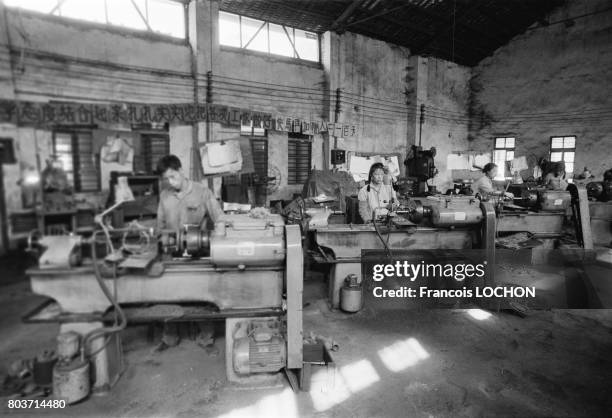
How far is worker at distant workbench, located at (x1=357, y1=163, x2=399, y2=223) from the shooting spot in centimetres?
397

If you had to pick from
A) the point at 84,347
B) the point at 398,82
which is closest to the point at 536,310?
the point at 84,347

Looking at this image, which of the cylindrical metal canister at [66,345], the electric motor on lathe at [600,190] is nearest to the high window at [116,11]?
the cylindrical metal canister at [66,345]

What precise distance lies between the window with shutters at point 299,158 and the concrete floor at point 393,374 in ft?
13.5

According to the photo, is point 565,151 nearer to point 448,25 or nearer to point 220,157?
point 448,25

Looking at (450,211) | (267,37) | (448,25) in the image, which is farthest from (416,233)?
(448,25)

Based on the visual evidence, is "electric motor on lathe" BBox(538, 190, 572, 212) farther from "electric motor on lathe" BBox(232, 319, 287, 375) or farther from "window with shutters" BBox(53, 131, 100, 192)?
"window with shutters" BBox(53, 131, 100, 192)

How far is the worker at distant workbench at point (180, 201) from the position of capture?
1.75m

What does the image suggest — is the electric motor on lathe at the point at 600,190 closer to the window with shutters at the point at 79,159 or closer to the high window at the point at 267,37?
the high window at the point at 267,37

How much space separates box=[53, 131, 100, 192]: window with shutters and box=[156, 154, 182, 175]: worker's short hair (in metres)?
0.30

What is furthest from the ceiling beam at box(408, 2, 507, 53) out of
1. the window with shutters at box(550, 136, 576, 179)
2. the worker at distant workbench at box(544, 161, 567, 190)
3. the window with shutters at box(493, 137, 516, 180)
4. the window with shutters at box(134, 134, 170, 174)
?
the window with shutters at box(134, 134, 170, 174)

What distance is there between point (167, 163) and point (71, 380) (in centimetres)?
140

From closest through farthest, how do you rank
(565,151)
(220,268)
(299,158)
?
1. (220,268)
2. (299,158)
3. (565,151)

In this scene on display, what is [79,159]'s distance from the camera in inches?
56.1

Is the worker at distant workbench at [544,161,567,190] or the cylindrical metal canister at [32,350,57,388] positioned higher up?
the worker at distant workbench at [544,161,567,190]
